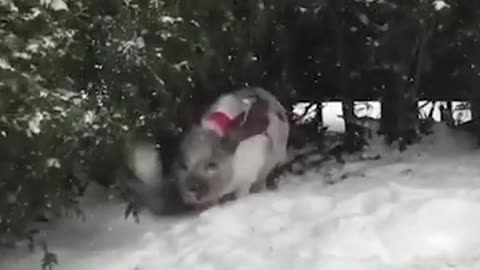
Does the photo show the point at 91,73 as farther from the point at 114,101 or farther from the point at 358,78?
the point at 358,78

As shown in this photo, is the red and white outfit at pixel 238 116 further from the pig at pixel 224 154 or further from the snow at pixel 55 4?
the snow at pixel 55 4

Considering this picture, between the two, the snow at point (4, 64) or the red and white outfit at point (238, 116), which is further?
the red and white outfit at point (238, 116)

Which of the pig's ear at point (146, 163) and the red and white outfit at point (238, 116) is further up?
the red and white outfit at point (238, 116)

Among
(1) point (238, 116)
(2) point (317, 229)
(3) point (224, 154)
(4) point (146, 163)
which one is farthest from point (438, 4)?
(4) point (146, 163)

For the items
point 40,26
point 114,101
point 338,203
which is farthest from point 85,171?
point 338,203

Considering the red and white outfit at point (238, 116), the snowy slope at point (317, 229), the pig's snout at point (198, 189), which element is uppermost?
the red and white outfit at point (238, 116)

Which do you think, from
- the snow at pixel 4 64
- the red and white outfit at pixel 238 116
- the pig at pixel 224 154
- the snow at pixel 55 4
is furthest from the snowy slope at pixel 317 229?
the snow at pixel 55 4

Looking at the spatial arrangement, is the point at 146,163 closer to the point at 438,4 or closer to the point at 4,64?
the point at 4,64

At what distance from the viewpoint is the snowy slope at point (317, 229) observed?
5.42 metres

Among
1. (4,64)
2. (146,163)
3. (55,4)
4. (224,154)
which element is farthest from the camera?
(224,154)

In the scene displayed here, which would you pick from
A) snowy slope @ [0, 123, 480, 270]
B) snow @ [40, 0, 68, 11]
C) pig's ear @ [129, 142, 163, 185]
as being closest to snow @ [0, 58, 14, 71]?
snow @ [40, 0, 68, 11]

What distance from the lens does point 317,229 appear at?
5.73 meters

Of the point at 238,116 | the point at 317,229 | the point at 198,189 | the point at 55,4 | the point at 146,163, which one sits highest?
the point at 55,4

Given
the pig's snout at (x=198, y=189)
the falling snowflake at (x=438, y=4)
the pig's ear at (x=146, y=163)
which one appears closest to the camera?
the pig's ear at (x=146, y=163)
